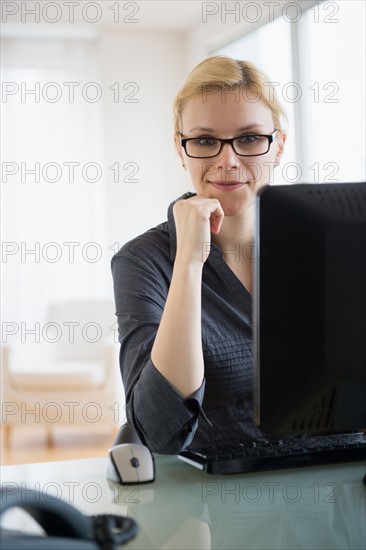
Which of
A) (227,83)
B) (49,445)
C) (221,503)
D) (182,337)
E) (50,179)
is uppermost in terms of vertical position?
(50,179)

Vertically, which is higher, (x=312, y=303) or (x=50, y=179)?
(x=50, y=179)

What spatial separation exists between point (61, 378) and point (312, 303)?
4116 mm

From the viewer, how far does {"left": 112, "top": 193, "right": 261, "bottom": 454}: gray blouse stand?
139 cm

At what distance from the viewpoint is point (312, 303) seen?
3.09 feet

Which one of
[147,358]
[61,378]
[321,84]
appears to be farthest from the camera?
[61,378]

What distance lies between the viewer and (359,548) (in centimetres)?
91

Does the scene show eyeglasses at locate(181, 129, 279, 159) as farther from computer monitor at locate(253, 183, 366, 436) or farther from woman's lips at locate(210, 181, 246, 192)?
computer monitor at locate(253, 183, 366, 436)

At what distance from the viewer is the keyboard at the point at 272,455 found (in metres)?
1.23

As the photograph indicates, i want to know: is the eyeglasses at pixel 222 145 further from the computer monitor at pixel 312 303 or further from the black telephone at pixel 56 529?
the black telephone at pixel 56 529

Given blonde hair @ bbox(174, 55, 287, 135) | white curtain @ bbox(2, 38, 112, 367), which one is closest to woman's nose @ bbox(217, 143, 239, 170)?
blonde hair @ bbox(174, 55, 287, 135)

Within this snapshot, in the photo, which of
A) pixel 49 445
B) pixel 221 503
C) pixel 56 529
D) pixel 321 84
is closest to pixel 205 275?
pixel 221 503

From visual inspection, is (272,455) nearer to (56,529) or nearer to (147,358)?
(147,358)

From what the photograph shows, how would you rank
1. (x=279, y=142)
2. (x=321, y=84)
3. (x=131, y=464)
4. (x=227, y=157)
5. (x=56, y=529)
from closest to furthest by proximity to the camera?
(x=56, y=529) < (x=131, y=464) < (x=227, y=157) < (x=279, y=142) < (x=321, y=84)

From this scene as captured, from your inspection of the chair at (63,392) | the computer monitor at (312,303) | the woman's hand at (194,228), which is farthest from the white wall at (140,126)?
the computer monitor at (312,303)
